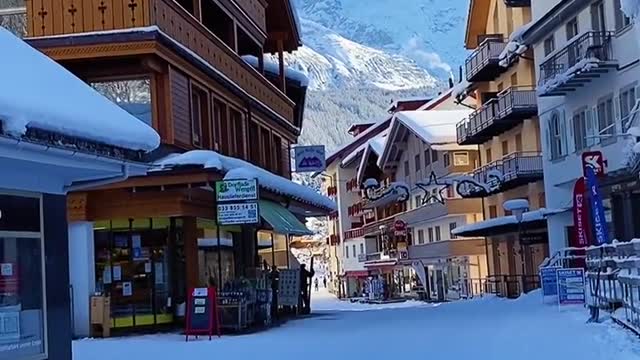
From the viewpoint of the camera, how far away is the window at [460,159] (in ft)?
185

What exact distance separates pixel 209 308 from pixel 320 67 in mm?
167292

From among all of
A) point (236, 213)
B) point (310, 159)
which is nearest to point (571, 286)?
point (236, 213)

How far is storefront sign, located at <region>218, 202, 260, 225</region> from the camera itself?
20.6 metres

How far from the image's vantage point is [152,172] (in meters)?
21.2

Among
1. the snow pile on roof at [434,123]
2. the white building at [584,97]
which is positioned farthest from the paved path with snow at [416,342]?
the snow pile on roof at [434,123]

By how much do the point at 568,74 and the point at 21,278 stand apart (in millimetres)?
23034

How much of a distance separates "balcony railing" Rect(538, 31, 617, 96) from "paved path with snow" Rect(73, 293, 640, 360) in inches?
341

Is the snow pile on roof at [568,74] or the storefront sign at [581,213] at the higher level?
the snow pile on roof at [568,74]

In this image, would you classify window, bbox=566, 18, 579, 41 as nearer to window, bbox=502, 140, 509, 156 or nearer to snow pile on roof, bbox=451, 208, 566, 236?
snow pile on roof, bbox=451, 208, 566, 236

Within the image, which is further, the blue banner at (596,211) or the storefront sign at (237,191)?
the blue banner at (596,211)

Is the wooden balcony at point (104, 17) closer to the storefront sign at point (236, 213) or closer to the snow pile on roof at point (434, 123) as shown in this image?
the storefront sign at point (236, 213)

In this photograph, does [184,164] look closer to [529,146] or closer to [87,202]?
[87,202]

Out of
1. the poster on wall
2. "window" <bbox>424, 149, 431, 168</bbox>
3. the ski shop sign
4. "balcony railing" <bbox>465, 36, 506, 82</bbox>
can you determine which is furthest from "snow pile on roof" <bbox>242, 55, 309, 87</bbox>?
"window" <bbox>424, 149, 431, 168</bbox>

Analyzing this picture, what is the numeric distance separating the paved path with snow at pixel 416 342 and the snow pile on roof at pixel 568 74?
8449 mm
